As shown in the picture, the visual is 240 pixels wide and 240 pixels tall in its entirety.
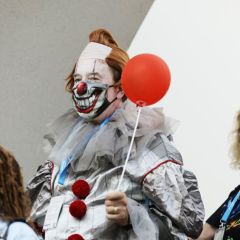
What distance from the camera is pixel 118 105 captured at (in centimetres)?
183

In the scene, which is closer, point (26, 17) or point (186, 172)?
point (186, 172)

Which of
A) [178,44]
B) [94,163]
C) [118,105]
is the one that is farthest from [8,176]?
[178,44]

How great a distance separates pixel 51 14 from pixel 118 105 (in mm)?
819

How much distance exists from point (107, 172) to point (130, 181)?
0.07m

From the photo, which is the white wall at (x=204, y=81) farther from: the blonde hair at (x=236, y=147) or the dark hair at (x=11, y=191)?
the dark hair at (x=11, y=191)

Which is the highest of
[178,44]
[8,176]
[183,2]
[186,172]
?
[183,2]

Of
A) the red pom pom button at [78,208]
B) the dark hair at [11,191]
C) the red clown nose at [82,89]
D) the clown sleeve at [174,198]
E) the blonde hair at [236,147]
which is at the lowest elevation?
the red pom pom button at [78,208]

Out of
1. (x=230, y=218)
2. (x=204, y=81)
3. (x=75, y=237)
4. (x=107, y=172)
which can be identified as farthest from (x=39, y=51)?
(x=230, y=218)

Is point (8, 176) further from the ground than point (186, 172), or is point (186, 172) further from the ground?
point (186, 172)

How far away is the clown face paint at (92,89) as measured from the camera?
5.88ft

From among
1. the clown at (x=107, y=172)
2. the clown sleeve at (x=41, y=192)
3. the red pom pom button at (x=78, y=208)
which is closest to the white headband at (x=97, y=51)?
the clown at (x=107, y=172)

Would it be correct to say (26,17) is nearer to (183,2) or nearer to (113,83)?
(183,2)

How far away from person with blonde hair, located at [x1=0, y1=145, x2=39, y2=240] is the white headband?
0.49 m

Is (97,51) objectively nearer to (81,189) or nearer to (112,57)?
(112,57)
